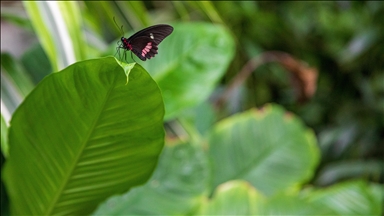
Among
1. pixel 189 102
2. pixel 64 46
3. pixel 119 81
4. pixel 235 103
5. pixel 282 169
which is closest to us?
pixel 119 81

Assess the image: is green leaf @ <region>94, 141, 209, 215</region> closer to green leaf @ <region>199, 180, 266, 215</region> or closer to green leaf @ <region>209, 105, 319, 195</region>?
green leaf @ <region>199, 180, 266, 215</region>

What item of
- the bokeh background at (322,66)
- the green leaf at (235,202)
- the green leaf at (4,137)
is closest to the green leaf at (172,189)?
the green leaf at (235,202)

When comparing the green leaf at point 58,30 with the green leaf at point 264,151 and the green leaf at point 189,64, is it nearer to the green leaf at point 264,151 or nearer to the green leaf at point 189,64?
the green leaf at point 189,64

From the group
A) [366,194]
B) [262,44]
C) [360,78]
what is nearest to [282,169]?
[366,194]

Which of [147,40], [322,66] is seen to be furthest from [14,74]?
[322,66]

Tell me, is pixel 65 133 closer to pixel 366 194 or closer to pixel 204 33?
pixel 204 33

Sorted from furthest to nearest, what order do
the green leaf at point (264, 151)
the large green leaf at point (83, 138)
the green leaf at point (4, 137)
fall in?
the green leaf at point (264, 151) → the green leaf at point (4, 137) → the large green leaf at point (83, 138)
